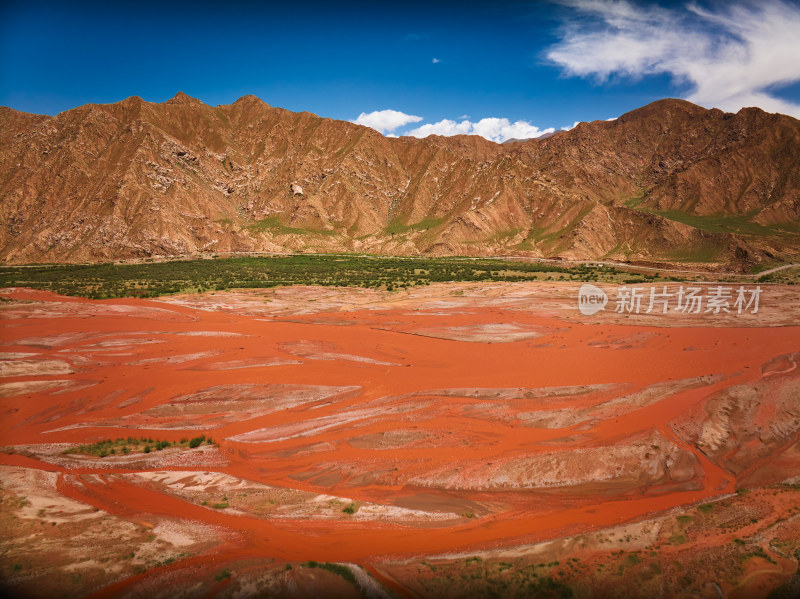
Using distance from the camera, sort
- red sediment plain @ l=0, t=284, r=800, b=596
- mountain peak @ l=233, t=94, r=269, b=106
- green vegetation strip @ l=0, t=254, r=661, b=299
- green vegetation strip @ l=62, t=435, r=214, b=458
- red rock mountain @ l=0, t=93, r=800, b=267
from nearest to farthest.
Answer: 1. red sediment plain @ l=0, t=284, r=800, b=596
2. green vegetation strip @ l=62, t=435, r=214, b=458
3. green vegetation strip @ l=0, t=254, r=661, b=299
4. red rock mountain @ l=0, t=93, r=800, b=267
5. mountain peak @ l=233, t=94, r=269, b=106

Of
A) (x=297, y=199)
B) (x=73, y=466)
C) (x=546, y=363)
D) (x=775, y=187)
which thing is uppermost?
(x=775, y=187)

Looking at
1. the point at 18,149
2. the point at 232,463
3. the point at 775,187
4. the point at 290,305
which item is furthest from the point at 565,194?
the point at 18,149

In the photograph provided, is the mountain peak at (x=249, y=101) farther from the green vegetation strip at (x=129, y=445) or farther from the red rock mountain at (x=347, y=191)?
the green vegetation strip at (x=129, y=445)

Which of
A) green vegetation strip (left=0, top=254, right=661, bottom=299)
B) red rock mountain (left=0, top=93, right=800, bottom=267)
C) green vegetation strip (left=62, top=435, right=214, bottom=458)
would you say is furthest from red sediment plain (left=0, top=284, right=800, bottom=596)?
red rock mountain (left=0, top=93, right=800, bottom=267)

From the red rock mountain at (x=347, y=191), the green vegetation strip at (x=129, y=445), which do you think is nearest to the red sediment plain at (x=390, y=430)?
the green vegetation strip at (x=129, y=445)

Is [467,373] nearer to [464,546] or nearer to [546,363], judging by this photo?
[546,363]

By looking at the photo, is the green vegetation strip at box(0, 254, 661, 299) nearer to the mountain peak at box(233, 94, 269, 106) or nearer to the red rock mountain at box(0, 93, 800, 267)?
the red rock mountain at box(0, 93, 800, 267)
